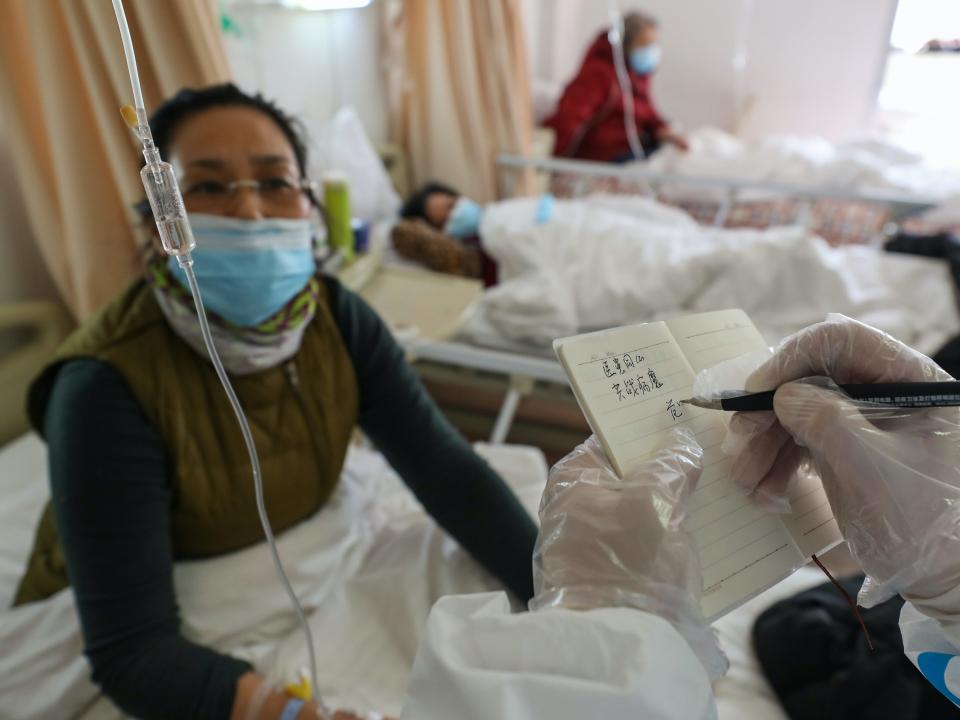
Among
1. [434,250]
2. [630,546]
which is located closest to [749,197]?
[434,250]

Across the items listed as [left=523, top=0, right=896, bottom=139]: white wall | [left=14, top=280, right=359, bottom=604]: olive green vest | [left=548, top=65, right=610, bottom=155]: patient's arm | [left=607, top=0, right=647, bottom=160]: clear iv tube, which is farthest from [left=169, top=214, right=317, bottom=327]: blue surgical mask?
[left=523, top=0, right=896, bottom=139]: white wall

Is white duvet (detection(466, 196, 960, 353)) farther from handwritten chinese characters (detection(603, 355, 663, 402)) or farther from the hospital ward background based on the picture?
handwritten chinese characters (detection(603, 355, 663, 402))

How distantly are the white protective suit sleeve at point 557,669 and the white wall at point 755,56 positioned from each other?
15.4ft

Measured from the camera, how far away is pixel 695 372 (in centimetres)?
55

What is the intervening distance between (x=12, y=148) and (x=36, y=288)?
344 mm

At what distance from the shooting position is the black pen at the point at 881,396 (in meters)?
0.45

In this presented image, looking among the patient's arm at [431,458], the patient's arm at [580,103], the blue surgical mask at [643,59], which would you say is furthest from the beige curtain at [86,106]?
the blue surgical mask at [643,59]

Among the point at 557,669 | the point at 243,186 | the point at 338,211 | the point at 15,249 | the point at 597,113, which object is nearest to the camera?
the point at 557,669

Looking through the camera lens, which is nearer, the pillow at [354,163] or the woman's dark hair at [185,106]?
the woman's dark hair at [185,106]

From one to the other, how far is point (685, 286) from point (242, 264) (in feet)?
4.96

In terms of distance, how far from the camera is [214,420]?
925 mm

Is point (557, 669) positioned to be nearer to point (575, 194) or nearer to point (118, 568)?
point (118, 568)

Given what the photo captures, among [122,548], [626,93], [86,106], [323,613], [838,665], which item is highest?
[86,106]

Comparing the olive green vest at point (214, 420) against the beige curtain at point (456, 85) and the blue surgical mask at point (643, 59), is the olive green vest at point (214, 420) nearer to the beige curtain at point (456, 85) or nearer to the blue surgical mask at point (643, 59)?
the beige curtain at point (456, 85)
